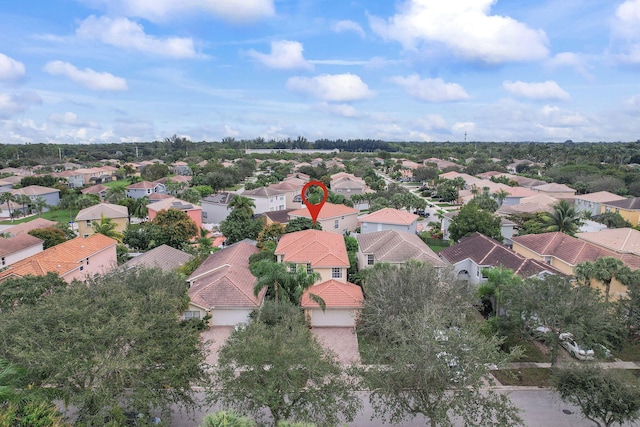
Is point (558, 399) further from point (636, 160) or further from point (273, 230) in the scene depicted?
point (636, 160)

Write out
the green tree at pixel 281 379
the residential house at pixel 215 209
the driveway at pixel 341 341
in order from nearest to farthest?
1. the green tree at pixel 281 379
2. the driveway at pixel 341 341
3. the residential house at pixel 215 209

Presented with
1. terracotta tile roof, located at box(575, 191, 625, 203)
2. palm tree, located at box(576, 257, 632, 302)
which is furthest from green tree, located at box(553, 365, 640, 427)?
terracotta tile roof, located at box(575, 191, 625, 203)

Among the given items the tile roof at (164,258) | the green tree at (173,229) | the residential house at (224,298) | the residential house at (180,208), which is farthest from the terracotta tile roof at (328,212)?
the residential house at (224,298)

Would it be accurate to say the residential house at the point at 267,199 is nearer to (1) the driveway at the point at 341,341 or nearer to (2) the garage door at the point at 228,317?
(2) the garage door at the point at 228,317

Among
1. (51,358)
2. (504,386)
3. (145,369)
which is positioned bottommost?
(504,386)

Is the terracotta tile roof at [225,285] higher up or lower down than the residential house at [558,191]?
lower down

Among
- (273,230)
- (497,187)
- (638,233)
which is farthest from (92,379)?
(497,187)

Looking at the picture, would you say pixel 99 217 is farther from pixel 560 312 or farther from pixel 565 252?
pixel 565 252
